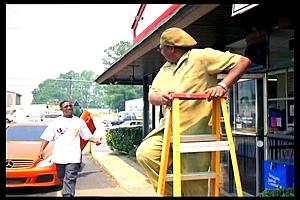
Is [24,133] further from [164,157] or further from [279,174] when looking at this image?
[164,157]

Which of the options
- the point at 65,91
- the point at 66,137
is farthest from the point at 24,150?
the point at 65,91

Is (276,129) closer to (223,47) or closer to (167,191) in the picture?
(223,47)

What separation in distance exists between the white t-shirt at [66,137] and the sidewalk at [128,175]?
147 cm

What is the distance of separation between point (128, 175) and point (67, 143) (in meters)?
3.08

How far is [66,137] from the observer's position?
6.01 meters

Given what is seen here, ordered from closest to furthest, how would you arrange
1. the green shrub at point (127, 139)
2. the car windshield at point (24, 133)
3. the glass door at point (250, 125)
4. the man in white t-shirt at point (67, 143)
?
the man in white t-shirt at point (67, 143) → the glass door at point (250, 125) → the car windshield at point (24, 133) → the green shrub at point (127, 139)

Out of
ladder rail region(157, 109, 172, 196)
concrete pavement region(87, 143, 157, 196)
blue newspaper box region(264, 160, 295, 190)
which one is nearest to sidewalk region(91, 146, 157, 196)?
concrete pavement region(87, 143, 157, 196)

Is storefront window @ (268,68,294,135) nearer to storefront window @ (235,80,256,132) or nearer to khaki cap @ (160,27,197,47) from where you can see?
storefront window @ (235,80,256,132)

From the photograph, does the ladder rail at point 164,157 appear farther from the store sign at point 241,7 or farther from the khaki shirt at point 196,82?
the store sign at point 241,7

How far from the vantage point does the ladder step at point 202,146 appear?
2.54 metres

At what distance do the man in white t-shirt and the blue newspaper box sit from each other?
2.72m

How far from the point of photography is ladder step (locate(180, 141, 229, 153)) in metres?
2.54

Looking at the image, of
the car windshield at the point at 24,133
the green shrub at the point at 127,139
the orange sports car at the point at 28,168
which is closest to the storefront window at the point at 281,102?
the orange sports car at the point at 28,168

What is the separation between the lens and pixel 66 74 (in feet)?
329
